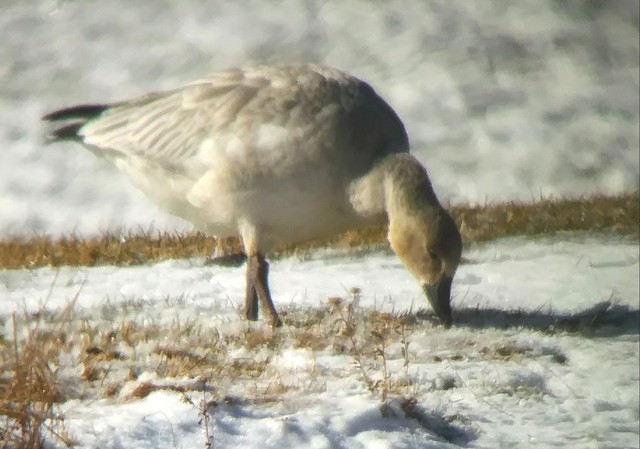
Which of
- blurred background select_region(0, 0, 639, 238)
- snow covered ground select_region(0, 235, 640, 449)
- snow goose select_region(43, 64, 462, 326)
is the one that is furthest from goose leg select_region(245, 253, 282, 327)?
blurred background select_region(0, 0, 639, 238)

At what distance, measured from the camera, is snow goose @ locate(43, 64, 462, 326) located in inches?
247

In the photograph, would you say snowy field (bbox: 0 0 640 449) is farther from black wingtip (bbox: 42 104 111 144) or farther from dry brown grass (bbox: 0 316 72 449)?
black wingtip (bbox: 42 104 111 144)

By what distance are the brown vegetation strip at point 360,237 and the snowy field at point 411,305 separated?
0.95 ft

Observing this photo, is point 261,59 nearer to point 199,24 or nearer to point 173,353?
point 199,24

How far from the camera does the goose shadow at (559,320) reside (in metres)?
6.68

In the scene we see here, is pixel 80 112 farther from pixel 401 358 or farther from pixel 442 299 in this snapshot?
pixel 401 358

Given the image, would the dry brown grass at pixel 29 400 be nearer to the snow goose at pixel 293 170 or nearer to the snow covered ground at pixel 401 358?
the snow covered ground at pixel 401 358

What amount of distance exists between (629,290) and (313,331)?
2.66m

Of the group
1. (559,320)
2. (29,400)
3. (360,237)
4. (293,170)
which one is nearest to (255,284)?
(293,170)

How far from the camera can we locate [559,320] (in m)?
6.87

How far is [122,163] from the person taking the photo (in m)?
7.27

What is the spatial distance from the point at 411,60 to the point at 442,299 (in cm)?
1586

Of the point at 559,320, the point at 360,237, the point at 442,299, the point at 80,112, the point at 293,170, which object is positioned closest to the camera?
the point at 293,170

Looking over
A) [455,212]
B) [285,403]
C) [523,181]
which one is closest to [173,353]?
[285,403]
